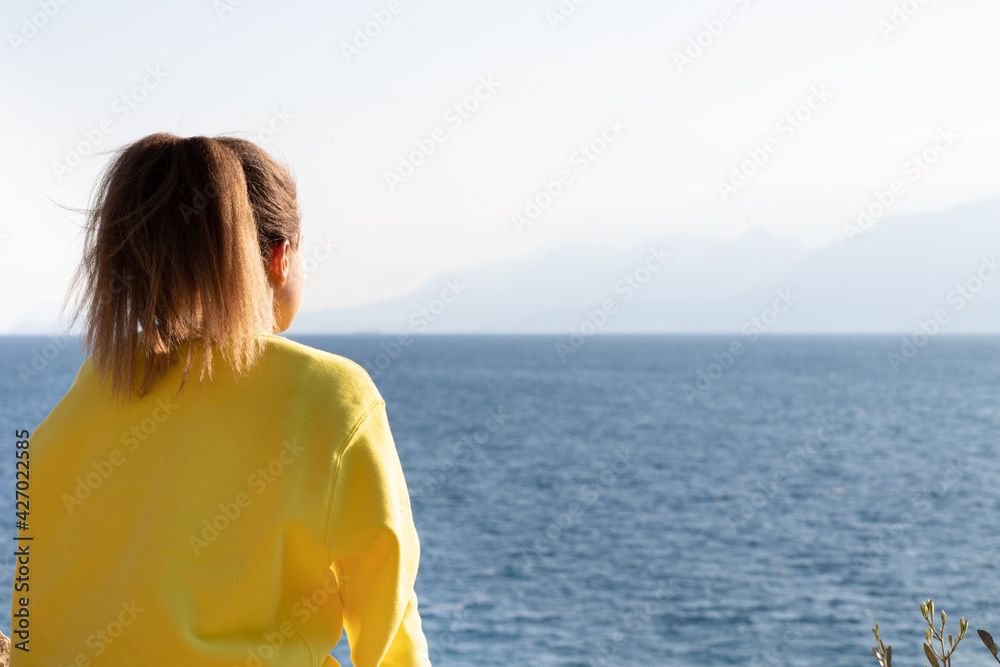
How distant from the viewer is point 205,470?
4.47 feet

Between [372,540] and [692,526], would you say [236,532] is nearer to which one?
[372,540]

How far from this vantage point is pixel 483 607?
16.9m

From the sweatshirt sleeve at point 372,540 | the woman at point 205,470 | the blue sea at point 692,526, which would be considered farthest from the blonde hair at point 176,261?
the blue sea at point 692,526

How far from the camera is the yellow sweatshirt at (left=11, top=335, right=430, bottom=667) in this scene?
4.35ft

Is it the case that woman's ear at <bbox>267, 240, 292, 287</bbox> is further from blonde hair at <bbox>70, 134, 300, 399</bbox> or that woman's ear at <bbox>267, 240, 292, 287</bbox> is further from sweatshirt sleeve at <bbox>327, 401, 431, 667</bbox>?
sweatshirt sleeve at <bbox>327, 401, 431, 667</bbox>

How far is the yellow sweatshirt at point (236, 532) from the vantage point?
133 centimetres

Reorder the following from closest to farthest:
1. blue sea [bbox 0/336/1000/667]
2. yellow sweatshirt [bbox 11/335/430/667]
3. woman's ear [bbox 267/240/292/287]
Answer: yellow sweatshirt [bbox 11/335/430/667] < woman's ear [bbox 267/240/292/287] < blue sea [bbox 0/336/1000/667]

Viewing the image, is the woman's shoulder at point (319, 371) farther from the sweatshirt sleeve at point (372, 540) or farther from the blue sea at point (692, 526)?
the blue sea at point (692, 526)

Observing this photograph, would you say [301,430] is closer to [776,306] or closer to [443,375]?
[776,306]

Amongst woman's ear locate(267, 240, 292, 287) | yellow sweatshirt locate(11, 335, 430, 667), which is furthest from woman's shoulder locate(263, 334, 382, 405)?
woman's ear locate(267, 240, 292, 287)

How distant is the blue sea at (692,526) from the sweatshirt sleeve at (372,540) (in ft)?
42.9

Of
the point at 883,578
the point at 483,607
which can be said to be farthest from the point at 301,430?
the point at 883,578

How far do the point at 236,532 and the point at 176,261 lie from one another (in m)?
0.47

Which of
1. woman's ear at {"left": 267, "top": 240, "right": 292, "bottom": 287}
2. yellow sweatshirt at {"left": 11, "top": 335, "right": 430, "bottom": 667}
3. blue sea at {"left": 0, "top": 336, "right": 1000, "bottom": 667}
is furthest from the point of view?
blue sea at {"left": 0, "top": 336, "right": 1000, "bottom": 667}
